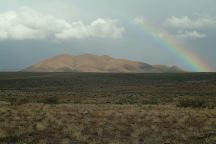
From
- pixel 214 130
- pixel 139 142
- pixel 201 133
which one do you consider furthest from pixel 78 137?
pixel 214 130

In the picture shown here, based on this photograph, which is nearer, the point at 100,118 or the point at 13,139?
the point at 13,139

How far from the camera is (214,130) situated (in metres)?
20.8

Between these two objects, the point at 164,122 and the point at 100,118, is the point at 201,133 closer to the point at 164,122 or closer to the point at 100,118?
the point at 164,122

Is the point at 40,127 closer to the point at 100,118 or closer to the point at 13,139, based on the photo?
the point at 13,139

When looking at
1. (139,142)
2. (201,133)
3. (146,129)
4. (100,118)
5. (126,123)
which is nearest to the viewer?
(139,142)

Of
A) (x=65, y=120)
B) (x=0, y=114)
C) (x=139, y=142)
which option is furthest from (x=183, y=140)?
(x=0, y=114)

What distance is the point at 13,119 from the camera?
24516 millimetres

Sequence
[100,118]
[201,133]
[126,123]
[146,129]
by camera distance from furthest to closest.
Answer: [100,118]
[126,123]
[146,129]
[201,133]

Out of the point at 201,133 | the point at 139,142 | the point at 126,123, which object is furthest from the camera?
the point at 126,123

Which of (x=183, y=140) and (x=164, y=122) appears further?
(x=164, y=122)

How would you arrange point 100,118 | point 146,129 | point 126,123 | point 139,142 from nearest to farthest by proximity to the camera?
1. point 139,142
2. point 146,129
3. point 126,123
4. point 100,118

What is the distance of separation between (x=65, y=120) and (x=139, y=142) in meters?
8.73

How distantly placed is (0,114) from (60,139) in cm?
1127

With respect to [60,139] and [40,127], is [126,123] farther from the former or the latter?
[60,139]
